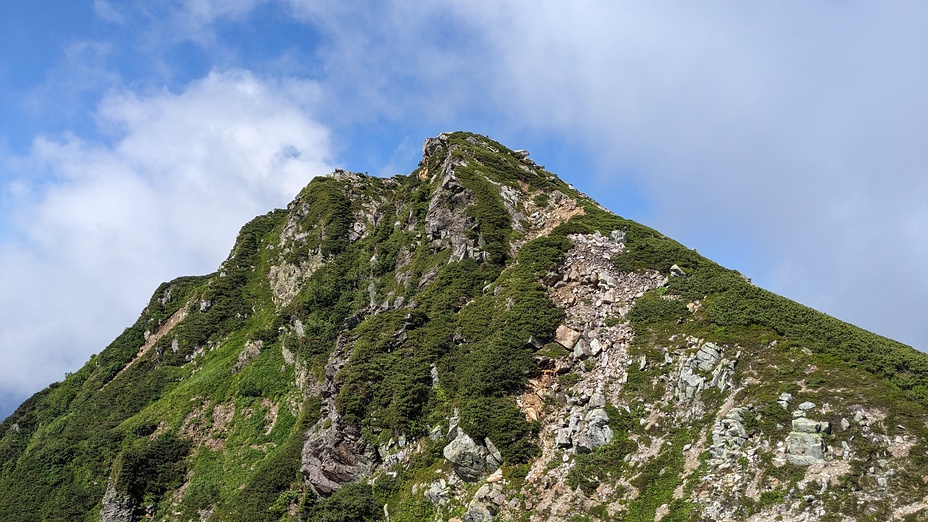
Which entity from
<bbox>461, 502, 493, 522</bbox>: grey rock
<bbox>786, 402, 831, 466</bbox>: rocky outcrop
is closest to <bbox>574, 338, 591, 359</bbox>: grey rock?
<bbox>461, 502, 493, 522</bbox>: grey rock

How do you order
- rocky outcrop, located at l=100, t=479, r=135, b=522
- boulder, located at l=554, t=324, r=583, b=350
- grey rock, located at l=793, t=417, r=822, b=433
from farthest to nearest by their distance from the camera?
rocky outcrop, located at l=100, t=479, r=135, b=522 < boulder, located at l=554, t=324, r=583, b=350 < grey rock, located at l=793, t=417, r=822, b=433

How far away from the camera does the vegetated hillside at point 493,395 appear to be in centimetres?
2197

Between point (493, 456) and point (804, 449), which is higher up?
point (804, 449)

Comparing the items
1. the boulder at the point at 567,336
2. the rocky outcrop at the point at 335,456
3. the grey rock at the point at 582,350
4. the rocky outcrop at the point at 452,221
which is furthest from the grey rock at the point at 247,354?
the grey rock at the point at 582,350

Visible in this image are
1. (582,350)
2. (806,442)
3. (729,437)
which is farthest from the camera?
(582,350)

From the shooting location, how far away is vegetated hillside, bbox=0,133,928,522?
72.1 feet

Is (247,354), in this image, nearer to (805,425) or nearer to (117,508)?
(117,508)

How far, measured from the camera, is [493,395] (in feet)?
→ 102

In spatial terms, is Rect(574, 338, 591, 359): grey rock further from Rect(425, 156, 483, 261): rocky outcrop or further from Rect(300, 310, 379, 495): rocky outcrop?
Rect(425, 156, 483, 261): rocky outcrop

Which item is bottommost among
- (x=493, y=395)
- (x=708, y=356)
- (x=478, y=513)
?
(x=478, y=513)

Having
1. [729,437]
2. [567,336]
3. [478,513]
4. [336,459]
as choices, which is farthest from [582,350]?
[336,459]

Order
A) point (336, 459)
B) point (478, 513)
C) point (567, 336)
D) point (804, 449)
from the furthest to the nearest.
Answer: point (336, 459) < point (567, 336) < point (478, 513) < point (804, 449)

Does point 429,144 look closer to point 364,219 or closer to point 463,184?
point 364,219

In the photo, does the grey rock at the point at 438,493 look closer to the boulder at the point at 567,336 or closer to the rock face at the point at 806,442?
the boulder at the point at 567,336
